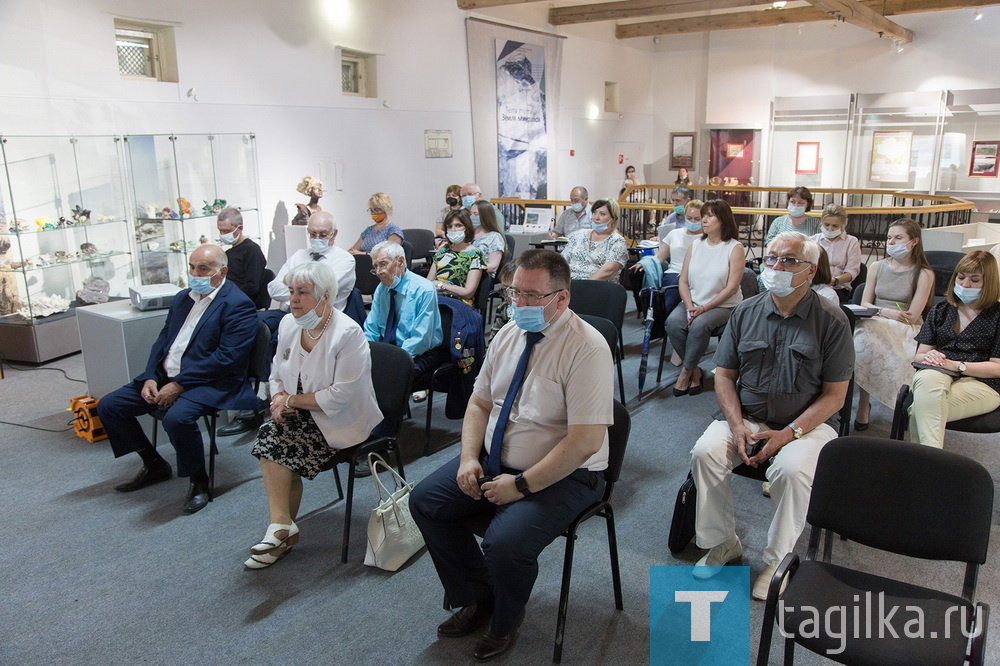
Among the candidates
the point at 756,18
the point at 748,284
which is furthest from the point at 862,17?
the point at 748,284

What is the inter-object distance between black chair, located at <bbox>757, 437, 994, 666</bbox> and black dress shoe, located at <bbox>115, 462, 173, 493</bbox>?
3.12 metres

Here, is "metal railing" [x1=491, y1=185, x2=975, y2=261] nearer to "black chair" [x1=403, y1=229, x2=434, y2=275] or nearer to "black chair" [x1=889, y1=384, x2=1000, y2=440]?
"black chair" [x1=403, y1=229, x2=434, y2=275]

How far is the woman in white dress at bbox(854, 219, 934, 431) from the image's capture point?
A: 3.90m

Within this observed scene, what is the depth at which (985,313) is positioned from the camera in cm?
345

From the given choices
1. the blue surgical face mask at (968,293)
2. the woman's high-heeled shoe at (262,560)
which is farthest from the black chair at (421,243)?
the blue surgical face mask at (968,293)

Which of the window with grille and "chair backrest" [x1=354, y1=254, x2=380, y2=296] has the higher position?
the window with grille

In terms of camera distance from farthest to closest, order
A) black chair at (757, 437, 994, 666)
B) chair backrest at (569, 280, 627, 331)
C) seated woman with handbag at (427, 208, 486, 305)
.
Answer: seated woman with handbag at (427, 208, 486, 305)
chair backrest at (569, 280, 627, 331)
black chair at (757, 437, 994, 666)

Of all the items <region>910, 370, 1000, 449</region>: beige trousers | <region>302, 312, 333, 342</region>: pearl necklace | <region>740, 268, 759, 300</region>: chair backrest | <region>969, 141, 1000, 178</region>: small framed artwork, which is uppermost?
<region>969, 141, 1000, 178</region>: small framed artwork

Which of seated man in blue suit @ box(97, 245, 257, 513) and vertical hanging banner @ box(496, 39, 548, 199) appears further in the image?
vertical hanging banner @ box(496, 39, 548, 199)

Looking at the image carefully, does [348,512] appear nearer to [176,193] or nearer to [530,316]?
[530,316]

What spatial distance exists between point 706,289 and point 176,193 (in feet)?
16.5

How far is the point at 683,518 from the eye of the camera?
3.01 meters

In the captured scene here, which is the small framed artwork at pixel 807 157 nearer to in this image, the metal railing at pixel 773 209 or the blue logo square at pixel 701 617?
the metal railing at pixel 773 209

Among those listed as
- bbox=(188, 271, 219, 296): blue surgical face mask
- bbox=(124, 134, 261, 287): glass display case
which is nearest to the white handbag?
bbox=(188, 271, 219, 296): blue surgical face mask
